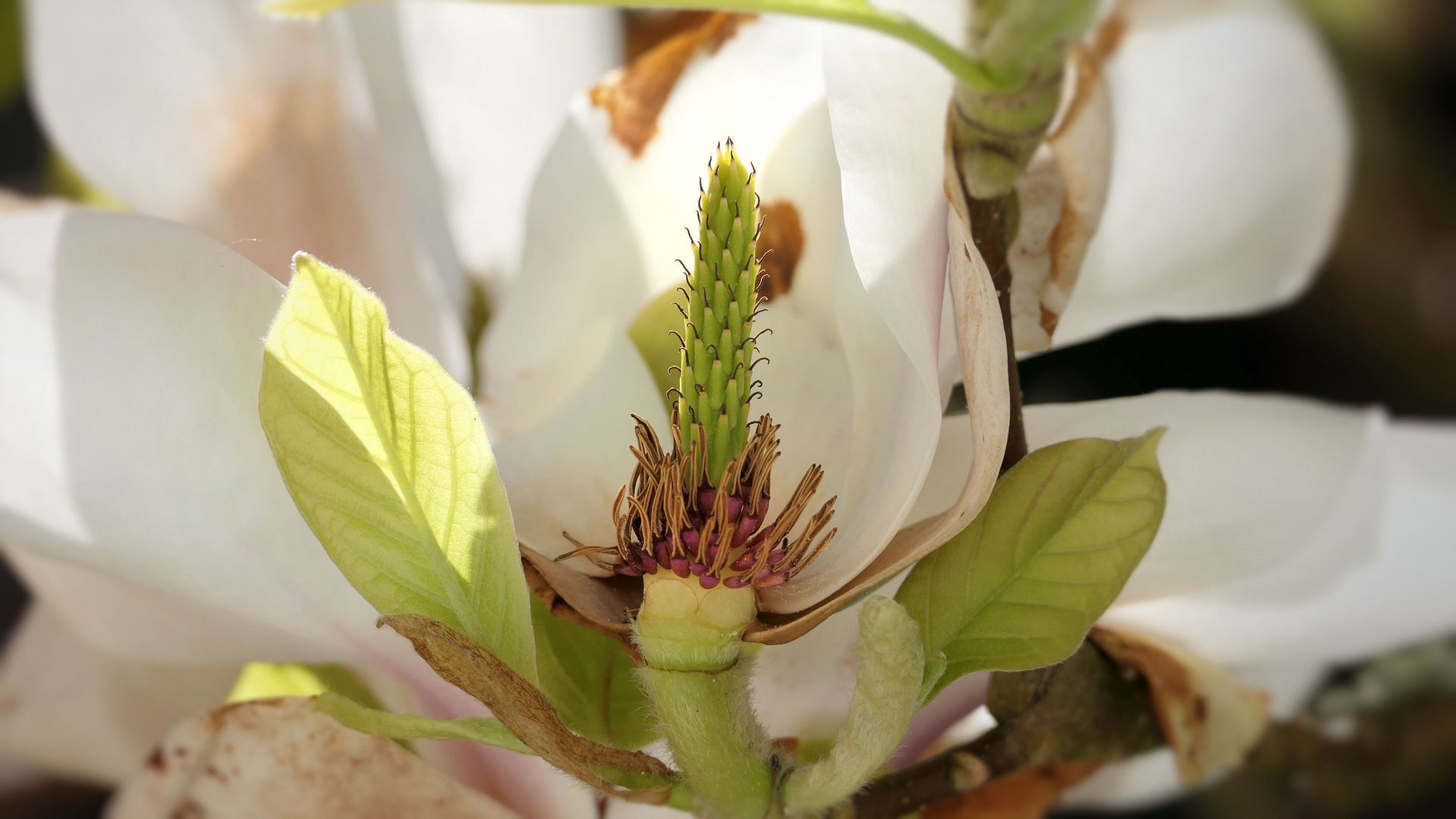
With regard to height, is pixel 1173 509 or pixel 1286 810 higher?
pixel 1173 509

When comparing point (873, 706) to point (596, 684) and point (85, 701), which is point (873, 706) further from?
point (85, 701)

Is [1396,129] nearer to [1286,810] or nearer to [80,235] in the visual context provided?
[1286,810]

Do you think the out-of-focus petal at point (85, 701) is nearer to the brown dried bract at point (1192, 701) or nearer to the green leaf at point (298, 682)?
the green leaf at point (298, 682)

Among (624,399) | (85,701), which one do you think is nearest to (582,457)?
(624,399)

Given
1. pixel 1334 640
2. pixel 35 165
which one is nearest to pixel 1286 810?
pixel 1334 640

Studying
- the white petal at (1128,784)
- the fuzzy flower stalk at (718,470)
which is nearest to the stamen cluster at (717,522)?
the fuzzy flower stalk at (718,470)

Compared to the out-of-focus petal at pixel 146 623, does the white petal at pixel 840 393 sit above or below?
above
